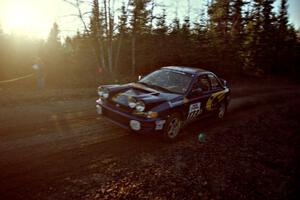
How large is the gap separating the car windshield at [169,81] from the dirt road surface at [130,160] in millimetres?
1343

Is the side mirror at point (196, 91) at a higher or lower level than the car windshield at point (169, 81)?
lower

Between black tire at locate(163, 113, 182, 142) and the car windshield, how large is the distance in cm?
73

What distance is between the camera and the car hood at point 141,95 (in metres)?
5.79

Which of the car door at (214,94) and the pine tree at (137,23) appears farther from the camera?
the pine tree at (137,23)

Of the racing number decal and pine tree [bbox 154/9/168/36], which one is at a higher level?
pine tree [bbox 154/9/168/36]

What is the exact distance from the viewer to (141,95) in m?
6.02

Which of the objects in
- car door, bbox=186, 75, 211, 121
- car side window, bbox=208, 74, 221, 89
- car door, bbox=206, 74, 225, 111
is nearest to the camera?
car door, bbox=186, 75, 211, 121

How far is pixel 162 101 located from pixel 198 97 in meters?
1.47

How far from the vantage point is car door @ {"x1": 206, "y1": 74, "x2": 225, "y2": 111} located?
25.0 feet

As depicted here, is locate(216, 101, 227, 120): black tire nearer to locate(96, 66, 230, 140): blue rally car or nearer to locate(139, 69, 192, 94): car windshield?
locate(96, 66, 230, 140): blue rally car

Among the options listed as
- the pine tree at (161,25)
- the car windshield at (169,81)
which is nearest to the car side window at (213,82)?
the car windshield at (169,81)

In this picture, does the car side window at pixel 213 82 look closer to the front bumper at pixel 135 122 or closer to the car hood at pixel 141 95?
the car hood at pixel 141 95

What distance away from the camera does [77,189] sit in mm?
3959

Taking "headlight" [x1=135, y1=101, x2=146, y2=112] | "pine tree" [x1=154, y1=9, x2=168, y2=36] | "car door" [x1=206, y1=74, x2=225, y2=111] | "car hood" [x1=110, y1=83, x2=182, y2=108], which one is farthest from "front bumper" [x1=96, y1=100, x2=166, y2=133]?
"pine tree" [x1=154, y1=9, x2=168, y2=36]
